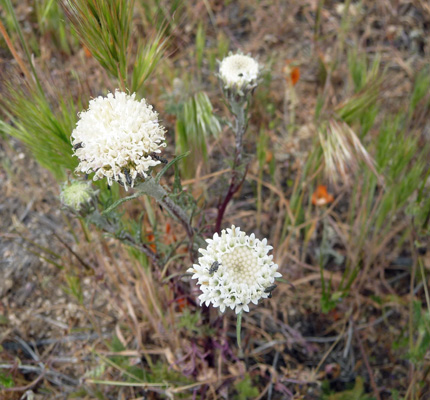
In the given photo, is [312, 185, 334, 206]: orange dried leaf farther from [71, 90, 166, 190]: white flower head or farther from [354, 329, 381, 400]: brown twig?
[71, 90, 166, 190]: white flower head

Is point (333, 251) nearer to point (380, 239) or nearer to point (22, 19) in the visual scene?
point (380, 239)

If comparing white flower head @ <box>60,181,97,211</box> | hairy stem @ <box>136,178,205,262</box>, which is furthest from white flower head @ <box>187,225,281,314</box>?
white flower head @ <box>60,181,97,211</box>

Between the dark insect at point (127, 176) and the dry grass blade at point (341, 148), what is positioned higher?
the dark insect at point (127, 176)

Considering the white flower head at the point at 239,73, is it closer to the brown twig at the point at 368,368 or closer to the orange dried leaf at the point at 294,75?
the orange dried leaf at the point at 294,75

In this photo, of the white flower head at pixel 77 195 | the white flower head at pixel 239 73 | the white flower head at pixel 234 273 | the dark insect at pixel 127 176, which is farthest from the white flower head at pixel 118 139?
the white flower head at pixel 239 73

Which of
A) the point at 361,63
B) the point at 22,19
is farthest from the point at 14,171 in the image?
the point at 361,63

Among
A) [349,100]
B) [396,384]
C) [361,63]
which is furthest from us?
[361,63]
